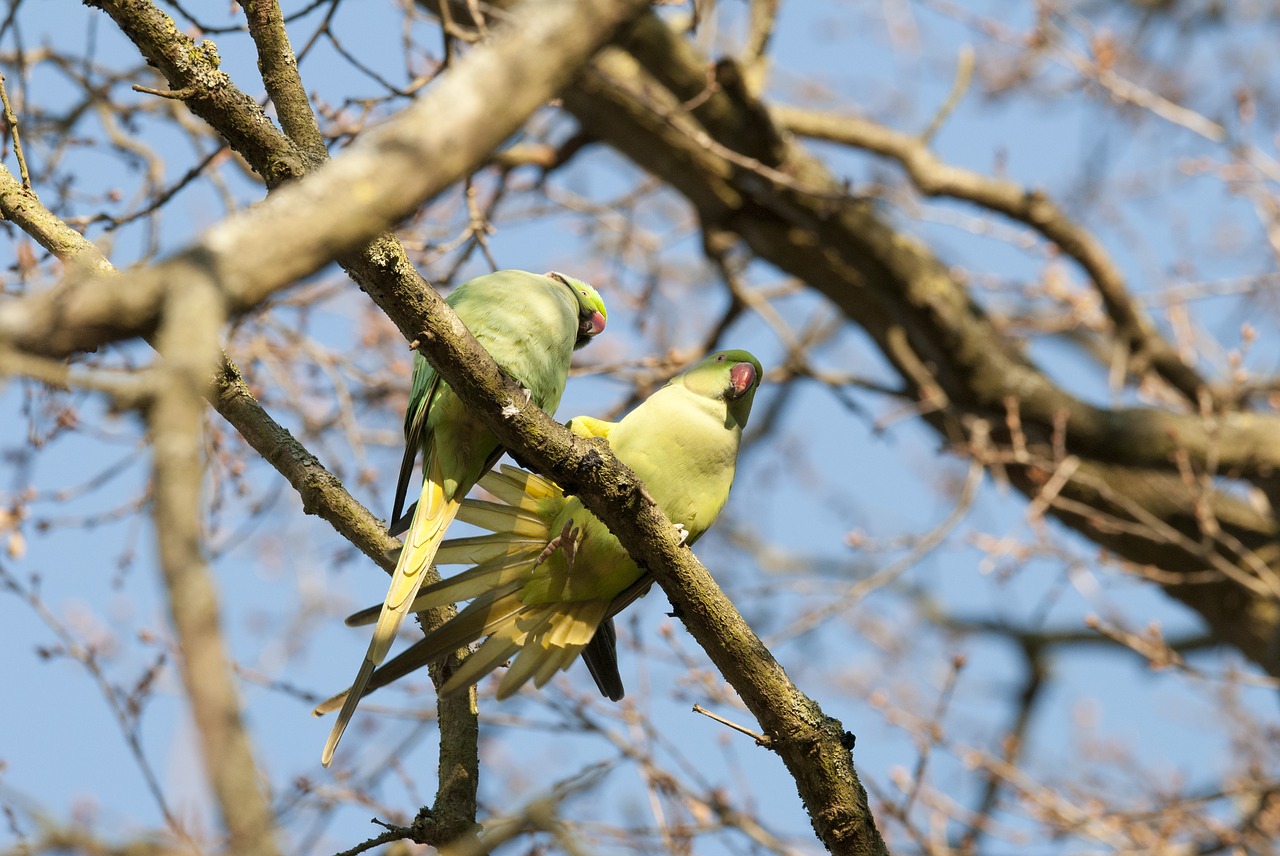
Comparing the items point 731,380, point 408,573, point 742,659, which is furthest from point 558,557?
point 731,380

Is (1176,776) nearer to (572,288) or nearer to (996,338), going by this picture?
(996,338)

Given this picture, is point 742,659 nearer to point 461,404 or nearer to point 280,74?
point 461,404

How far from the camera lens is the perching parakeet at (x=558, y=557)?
3.02 m

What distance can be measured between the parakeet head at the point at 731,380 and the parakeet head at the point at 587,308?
0.52 metres

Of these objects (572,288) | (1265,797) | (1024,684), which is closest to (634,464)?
(572,288)

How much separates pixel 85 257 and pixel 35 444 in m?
1.73

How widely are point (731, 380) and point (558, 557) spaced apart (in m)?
0.87

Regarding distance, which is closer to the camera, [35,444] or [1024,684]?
[35,444]

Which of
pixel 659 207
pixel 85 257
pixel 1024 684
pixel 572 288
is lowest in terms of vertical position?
pixel 85 257

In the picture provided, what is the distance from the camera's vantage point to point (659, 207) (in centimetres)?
917

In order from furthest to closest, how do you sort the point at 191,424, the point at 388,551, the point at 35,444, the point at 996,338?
the point at 996,338 → the point at 35,444 → the point at 388,551 → the point at 191,424

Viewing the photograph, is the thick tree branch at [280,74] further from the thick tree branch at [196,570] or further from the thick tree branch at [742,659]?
the thick tree branch at [196,570]

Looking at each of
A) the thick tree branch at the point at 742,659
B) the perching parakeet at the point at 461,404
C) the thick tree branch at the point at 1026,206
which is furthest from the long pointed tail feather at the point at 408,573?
the thick tree branch at the point at 1026,206

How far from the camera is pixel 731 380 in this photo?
141 inches
